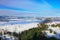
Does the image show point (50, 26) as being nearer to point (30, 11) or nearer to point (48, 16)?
point (48, 16)

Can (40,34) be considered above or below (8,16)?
below

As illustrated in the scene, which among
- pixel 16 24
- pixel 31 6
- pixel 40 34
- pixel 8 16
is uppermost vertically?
pixel 31 6

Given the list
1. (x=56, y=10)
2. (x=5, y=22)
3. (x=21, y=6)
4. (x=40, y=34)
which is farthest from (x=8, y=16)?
(x=56, y=10)

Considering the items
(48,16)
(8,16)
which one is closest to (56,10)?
(48,16)

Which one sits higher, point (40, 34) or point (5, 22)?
point (5, 22)

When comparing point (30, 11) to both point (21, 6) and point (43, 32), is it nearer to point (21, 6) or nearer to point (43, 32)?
point (21, 6)

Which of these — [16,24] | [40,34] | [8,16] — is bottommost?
[40,34]

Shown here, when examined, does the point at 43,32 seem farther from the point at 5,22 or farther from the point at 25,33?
the point at 5,22

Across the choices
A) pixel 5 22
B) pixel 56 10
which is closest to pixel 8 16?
pixel 5 22
